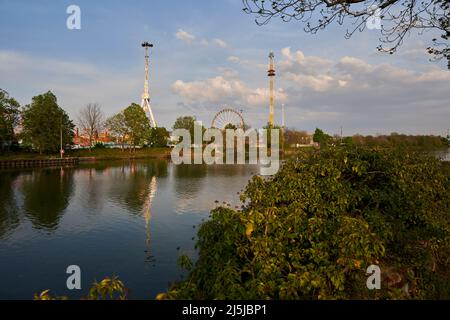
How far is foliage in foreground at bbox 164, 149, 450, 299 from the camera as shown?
4469 mm

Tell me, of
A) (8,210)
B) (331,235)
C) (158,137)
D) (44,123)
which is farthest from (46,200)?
(158,137)

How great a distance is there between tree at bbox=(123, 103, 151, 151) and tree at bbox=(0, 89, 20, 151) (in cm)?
1963

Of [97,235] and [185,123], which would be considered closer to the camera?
[97,235]

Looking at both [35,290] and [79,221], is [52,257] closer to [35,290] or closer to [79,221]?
[35,290]

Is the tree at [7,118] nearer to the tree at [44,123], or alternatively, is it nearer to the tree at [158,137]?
the tree at [44,123]

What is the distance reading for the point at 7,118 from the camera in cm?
5306

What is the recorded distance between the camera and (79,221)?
1564cm

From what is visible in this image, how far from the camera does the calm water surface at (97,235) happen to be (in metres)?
9.08

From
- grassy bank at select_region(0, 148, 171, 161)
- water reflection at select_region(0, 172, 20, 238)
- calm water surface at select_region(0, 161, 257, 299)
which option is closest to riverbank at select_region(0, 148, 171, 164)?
grassy bank at select_region(0, 148, 171, 161)

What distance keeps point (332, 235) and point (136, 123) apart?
6714 centimetres

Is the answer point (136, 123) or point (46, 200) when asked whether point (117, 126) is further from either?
point (46, 200)

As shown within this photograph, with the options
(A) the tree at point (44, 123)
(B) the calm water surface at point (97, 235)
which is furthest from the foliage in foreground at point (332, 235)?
(A) the tree at point (44, 123)
